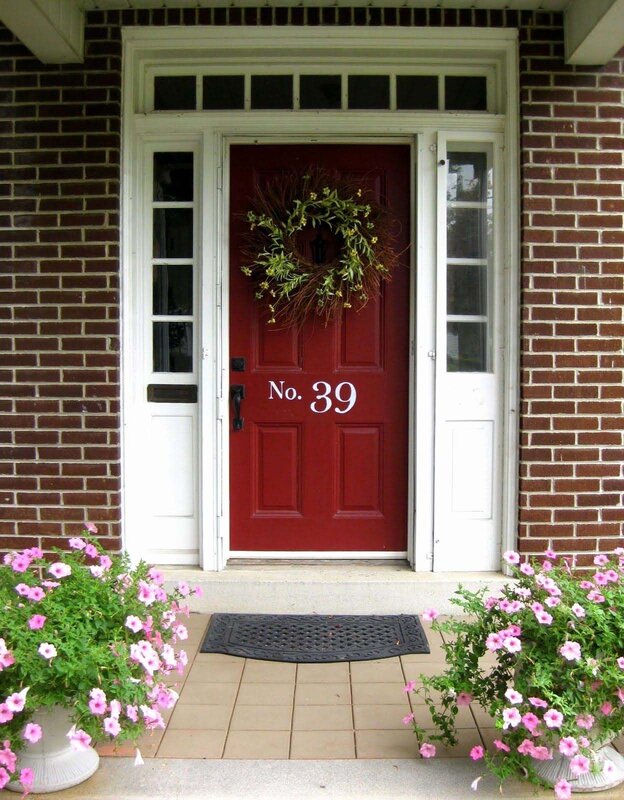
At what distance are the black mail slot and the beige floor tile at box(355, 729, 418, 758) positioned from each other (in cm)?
200

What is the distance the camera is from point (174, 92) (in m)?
4.30

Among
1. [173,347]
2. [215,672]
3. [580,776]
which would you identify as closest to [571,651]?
[580,776]

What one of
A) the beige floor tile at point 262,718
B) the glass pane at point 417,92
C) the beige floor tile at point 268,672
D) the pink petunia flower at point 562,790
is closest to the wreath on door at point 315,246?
the glass pane at point 417,92

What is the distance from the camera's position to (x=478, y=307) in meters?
4.29

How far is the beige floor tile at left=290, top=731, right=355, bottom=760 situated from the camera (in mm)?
2906

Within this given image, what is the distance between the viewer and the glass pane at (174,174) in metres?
4.29

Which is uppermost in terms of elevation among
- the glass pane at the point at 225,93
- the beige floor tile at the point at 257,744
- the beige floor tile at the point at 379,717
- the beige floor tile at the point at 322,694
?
the glass pane at the point at 225,93

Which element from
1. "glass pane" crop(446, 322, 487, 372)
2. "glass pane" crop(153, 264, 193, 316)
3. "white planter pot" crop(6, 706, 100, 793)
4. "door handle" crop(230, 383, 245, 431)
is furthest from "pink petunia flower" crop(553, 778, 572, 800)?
"glass pane" crop(153, 264, 193, 316)

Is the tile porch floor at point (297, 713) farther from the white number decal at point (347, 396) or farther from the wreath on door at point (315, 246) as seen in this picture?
the wreath on door at point (315, 246)

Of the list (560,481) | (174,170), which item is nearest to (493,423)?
(560,481)

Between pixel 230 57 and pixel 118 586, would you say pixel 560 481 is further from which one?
pixel 230 57

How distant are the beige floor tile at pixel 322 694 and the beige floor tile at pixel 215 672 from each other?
31 cm

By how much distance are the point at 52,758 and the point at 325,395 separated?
233 cm

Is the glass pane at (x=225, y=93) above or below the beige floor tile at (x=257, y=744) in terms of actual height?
above
